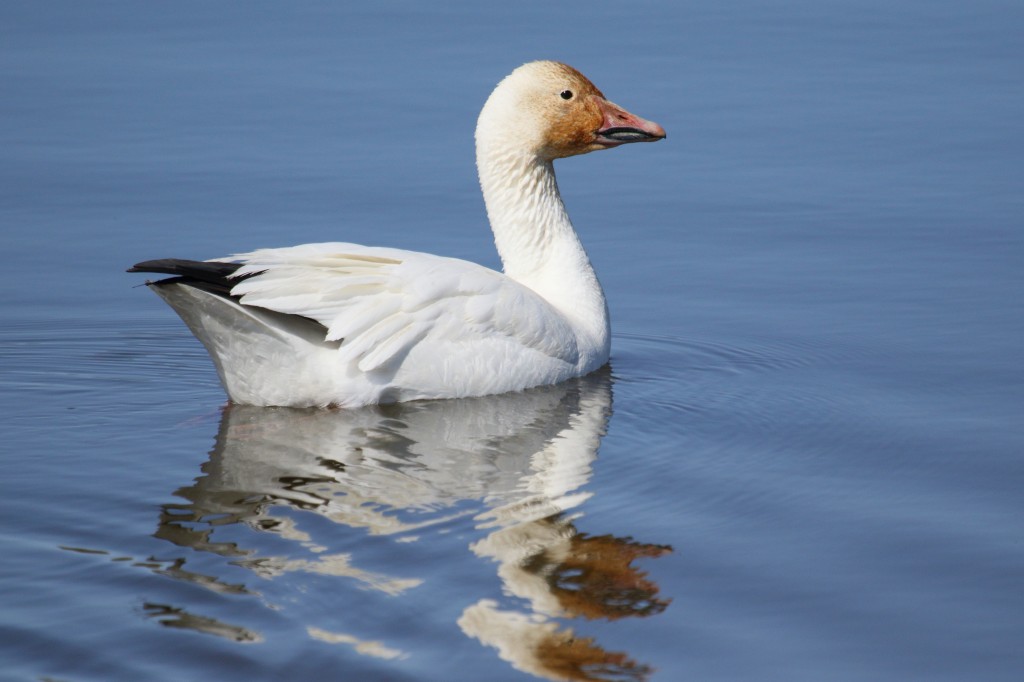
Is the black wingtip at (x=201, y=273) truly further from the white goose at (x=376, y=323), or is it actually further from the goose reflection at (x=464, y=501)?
the goose reflection at (x=464, y=501)

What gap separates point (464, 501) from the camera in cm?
660

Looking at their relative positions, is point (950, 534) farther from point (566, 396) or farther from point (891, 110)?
point (891, 110)

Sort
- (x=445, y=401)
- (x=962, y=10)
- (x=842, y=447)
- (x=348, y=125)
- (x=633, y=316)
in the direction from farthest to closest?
1. (x=962, y=10)
2. (x=348, y=125)
3. (x=633, y=316)
4. (x=445, y=401)
5. (x=842, y=447)

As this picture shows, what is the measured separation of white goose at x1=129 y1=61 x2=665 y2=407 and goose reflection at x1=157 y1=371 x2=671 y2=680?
0.15 meters

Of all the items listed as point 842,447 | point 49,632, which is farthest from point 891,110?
point 49,632

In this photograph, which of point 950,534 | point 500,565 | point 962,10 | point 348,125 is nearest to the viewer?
point 500,565

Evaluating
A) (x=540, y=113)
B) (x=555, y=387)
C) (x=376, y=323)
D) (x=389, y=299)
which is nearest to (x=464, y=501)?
(x=376, y=323)

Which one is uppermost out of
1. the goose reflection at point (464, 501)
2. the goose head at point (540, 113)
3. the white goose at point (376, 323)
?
the goose head at point (540, 113)

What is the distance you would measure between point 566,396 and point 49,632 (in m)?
3.76

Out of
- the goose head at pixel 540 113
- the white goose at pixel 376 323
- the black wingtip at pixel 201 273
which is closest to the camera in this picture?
the black wingtip at pixel 201 273

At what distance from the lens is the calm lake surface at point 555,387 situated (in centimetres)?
545

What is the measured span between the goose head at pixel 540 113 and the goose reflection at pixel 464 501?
1.57 m

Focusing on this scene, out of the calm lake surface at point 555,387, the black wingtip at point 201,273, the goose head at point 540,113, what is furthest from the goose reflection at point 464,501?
the goose head at point 540,113

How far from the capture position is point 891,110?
13.1 m
